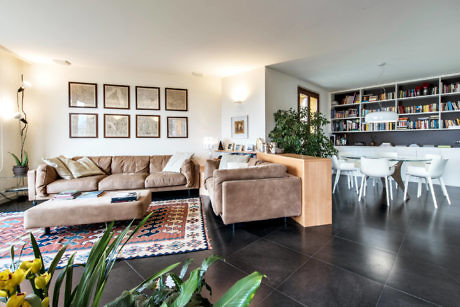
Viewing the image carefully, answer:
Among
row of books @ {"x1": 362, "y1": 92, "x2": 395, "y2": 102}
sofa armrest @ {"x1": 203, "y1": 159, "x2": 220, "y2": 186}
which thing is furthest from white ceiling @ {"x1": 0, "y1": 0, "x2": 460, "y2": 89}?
sofa armrest @ {"x1": 203, "y1": 159, "x2": 220, "y2": 186}

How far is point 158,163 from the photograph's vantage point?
14.4 feet

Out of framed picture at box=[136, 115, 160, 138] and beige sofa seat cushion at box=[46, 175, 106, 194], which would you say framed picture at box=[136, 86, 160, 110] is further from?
beige sofa seat cushion at box=[46, 175, 106, 194]

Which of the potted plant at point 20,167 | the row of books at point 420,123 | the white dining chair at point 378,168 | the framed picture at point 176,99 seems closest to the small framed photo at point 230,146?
the framed picture at point 176,99

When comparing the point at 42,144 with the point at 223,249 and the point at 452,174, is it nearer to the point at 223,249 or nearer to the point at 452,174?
the point at 223,249

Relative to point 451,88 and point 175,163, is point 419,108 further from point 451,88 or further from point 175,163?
point 175,163

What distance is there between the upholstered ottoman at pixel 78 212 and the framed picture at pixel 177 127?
2.65 m

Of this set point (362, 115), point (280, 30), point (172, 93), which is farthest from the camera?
point (362, 115)

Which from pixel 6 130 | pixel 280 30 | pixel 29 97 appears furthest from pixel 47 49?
pixel 280 30

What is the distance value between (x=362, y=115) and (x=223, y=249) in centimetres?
595

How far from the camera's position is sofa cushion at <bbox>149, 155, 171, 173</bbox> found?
4336mm

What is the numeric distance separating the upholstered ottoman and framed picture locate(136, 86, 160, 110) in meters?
2.78

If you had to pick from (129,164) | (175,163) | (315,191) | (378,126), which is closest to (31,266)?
(315,191)

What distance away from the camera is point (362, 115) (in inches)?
235

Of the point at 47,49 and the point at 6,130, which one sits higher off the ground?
the point at 47,49
